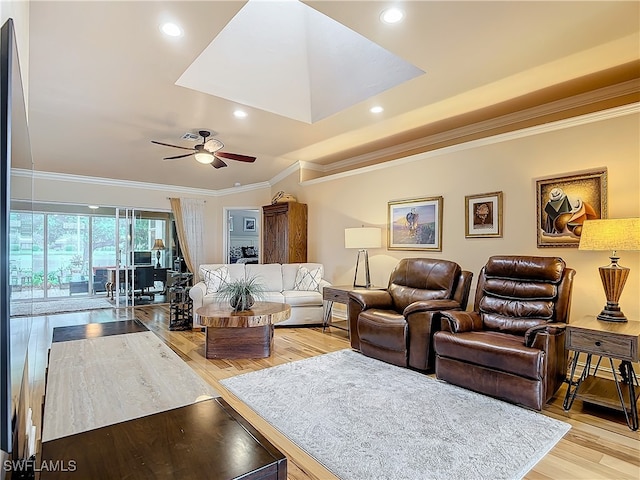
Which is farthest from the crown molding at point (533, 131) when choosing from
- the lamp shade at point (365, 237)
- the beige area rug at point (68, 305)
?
the beige area rug at point (68, 305)

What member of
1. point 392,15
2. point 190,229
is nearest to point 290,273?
point 190,229

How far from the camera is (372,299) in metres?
3.97

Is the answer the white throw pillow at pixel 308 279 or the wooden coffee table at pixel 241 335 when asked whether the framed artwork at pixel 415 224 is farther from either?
the wooden coffee table at pixel 241 335

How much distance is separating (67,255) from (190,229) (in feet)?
9.96

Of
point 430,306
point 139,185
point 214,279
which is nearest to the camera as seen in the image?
point 430,306

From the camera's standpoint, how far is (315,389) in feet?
9.59

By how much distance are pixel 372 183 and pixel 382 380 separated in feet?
10.0

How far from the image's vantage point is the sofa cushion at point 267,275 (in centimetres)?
556

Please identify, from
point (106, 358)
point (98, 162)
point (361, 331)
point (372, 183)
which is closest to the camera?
point (106, 358)

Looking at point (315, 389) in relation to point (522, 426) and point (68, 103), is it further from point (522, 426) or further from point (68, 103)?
point (68, 103)

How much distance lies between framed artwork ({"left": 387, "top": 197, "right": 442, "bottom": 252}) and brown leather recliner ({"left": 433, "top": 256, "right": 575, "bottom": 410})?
3.68 feet

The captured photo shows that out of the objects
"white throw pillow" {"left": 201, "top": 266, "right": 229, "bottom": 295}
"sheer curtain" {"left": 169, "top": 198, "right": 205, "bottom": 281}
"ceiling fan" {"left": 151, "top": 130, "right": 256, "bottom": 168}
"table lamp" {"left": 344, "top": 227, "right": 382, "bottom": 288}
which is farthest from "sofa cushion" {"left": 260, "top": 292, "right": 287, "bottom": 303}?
"sheer curtain" {"left": 169, "top": 198, "right": 205, "bottom": 281}

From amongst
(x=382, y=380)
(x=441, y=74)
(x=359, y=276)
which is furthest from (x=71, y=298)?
(x=441, y=74)

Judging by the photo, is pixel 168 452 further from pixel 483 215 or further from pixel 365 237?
pixel 365 237
